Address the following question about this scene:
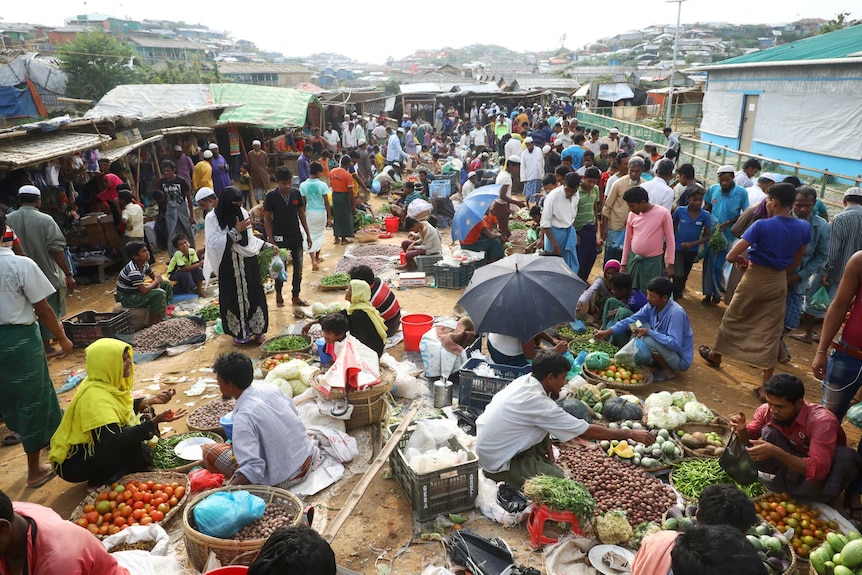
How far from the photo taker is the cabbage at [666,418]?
4594 mm

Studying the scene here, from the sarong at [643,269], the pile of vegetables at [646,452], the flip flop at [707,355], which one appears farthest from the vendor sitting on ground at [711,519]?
the sarong at [643,269]

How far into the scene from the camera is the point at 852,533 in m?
3.10

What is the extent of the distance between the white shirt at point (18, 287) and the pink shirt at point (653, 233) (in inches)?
229

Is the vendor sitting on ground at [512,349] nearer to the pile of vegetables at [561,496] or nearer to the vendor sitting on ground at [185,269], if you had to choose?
the pile of vegetables at [561,496]

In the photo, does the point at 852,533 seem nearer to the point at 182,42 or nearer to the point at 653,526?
the point at 653,526

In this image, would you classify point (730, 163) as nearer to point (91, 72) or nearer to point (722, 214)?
point (722, 214)

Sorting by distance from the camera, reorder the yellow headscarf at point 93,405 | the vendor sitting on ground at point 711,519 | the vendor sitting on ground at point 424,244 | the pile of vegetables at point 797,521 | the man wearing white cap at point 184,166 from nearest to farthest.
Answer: the vendor sitting on ground at point 711,519 < the pile of vegetables at point 797,521 < the yellow headscarf at point 93,405 < the vendor sitting on ground at point 424,244 < the man wearing white cap at point 184,166

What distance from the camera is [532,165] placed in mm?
12859

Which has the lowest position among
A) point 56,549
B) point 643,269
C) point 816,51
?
point 643,269

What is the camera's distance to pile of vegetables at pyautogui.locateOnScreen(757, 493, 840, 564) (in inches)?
134

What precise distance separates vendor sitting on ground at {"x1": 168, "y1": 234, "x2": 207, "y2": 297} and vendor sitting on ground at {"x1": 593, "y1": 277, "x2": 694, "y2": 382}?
6.17 meters

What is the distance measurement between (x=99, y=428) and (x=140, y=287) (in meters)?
3.53

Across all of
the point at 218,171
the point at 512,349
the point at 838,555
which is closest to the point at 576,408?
the point at 512,349

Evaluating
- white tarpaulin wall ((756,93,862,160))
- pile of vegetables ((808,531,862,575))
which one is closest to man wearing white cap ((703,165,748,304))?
pile of vegetables ((808,531,862,575))
